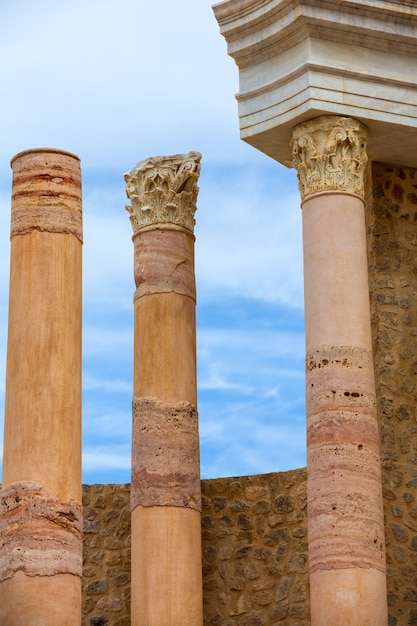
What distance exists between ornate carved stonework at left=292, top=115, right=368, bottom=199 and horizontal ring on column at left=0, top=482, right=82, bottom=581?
5.14m

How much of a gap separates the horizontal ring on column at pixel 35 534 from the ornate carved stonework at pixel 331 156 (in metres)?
5.14

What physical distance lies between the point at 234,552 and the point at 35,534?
20.4 feet

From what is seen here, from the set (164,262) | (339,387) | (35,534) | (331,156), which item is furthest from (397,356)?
(35,534)

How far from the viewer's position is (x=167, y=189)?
22062mm

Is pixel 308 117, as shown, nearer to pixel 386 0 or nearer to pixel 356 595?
pixel 386 0

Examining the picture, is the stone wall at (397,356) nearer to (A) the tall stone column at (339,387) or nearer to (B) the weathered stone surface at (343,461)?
(A) the tall stone column at (339,387)

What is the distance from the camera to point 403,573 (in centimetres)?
2072

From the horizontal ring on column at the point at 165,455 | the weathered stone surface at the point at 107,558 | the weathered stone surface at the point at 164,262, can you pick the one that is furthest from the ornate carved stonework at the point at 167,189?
the weathered stone surface at the point at 107,558

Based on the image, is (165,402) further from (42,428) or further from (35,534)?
(35,534)

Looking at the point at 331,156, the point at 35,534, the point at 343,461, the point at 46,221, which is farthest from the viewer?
the point at 331,156

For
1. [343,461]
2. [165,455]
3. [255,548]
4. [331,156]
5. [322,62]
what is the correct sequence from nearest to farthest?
1. [343,461]
2. [331,156]
3. [322,62]
4. [165,455]
5. [255,548]

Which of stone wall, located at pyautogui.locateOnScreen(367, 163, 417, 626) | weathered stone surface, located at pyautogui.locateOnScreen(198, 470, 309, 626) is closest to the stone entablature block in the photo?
stone wall, located at pyautogui.locateOnScreen(367, 163, 417, 626)

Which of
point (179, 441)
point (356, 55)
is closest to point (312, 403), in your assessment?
point (179, 441)

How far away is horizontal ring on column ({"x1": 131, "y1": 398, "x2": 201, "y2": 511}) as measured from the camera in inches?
820
